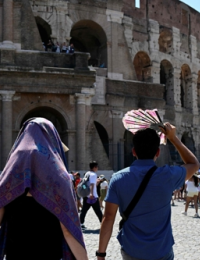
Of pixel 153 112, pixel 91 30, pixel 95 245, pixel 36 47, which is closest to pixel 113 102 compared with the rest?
pixel 91 30

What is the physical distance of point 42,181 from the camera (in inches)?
102

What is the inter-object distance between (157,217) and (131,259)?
32cm

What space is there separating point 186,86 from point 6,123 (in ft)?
56.1

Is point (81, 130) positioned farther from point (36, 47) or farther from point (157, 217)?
point (157, 217)

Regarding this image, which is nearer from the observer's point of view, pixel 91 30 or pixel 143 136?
pixel 143 136

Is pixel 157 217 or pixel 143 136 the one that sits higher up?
pixel 143 136

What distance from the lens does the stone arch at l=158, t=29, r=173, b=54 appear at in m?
29.1

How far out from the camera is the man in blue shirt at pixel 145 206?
9.64 feet

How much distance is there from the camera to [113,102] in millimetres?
23594

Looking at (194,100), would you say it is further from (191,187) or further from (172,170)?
(172,170)

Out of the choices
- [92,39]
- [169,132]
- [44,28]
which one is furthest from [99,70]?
[169,132]

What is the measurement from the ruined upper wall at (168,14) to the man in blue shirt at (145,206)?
78.3 feet

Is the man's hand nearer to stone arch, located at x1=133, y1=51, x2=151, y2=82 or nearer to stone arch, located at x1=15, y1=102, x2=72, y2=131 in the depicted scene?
stone arch, located at x1=15, y1=102, x2=72, y2=131

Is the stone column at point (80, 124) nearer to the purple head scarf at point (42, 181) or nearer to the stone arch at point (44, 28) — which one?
the stone arch at point (44, 28)
